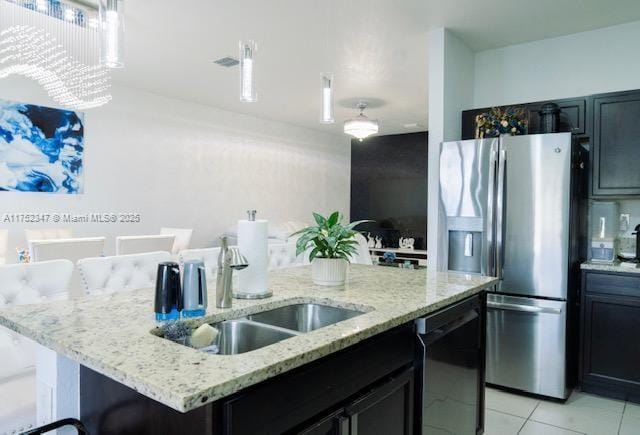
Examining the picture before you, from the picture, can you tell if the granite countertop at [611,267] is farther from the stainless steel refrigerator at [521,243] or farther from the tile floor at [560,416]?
the tile floor at [560,416]

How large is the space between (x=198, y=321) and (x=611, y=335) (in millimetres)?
2906

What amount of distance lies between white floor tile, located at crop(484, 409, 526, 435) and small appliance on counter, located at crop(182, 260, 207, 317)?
202 cm

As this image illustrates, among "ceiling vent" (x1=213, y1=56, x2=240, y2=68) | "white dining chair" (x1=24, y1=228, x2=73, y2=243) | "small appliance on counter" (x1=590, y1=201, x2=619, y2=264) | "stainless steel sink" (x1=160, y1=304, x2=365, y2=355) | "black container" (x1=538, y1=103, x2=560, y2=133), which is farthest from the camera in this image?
"white dining chair" (x1=24, y1=228, x2=73, y2=243)

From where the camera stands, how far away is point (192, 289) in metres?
1.50

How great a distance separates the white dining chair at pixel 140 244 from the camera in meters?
4.15

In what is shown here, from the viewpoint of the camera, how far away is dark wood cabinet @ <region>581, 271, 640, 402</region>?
3.00 metres

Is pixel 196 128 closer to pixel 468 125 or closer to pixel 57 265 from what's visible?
pixel 468 125

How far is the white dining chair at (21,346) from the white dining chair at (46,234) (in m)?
3.46

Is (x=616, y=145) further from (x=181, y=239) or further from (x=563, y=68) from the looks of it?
(x=181, y=239)

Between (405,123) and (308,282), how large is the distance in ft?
20.6

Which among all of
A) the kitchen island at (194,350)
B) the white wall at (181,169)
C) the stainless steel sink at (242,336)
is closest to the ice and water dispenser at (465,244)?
the kitchen island at (194,350)

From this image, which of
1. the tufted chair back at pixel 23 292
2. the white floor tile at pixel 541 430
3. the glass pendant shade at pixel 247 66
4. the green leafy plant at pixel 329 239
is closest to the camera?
the tufted chair back at pixel 23 292

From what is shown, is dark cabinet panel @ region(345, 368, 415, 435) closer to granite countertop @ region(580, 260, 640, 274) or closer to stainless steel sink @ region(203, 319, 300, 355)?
stainless steel sink @ region(203, 319, 300, 355)

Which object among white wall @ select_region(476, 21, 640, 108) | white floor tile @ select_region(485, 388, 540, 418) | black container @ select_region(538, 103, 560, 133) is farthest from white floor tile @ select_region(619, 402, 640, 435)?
white wall @ select_region(476, 21, 640, 108)
